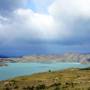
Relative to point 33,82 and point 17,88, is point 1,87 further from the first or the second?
point 33,82

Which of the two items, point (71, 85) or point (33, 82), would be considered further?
point (33, 82)

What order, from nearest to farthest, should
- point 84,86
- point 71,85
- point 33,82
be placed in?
point 84,86, point 71,85, point 33,82

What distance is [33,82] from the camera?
120938mm

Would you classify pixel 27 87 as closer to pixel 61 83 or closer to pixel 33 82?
pixel 33 82

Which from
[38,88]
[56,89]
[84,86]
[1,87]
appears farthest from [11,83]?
[84,86]

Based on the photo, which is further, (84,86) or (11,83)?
(11,83)

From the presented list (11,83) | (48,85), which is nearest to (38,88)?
(48,85)

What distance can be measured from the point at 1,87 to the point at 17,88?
7046mm

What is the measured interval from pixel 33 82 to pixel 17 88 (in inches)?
374

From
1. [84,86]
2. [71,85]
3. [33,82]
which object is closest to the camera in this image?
[84,86]

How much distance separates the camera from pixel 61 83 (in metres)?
117

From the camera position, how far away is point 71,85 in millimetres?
113500

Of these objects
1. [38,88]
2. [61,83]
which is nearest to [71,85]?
Answer: [61,83]

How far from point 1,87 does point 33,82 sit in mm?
14546
